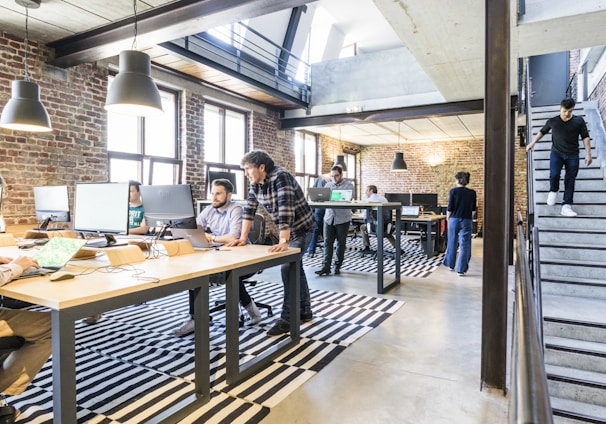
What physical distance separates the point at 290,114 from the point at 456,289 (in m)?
5.47

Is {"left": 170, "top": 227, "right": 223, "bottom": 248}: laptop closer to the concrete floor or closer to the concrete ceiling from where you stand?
the concrete floor

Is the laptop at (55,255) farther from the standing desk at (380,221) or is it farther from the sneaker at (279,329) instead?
the standing desk at (380,221)

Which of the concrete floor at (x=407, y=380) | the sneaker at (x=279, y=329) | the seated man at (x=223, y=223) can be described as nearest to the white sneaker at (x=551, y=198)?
the concrete floor at (x=407, y=380)

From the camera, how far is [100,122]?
17.1 ft

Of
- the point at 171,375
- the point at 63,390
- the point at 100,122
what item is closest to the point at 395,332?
the point at 171,375

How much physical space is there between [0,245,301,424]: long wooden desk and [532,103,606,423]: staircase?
6.53ft

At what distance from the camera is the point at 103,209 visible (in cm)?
273

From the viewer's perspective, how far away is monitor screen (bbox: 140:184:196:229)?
8.85 feet

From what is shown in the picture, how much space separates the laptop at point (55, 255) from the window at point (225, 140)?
490 cm

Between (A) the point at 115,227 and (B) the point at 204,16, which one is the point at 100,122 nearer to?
(B) the point at 204,16

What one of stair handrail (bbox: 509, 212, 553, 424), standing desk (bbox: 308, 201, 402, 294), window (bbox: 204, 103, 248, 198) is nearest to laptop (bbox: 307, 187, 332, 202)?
standing desk (bbox: 308, 201, 402, 294)

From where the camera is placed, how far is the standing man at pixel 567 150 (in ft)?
15.1

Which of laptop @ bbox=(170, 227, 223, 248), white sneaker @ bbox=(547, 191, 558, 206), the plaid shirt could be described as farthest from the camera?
white sneaker @ bbox=(547, 191, 558, 206)

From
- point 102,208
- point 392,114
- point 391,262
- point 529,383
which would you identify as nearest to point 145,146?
point 102,208
